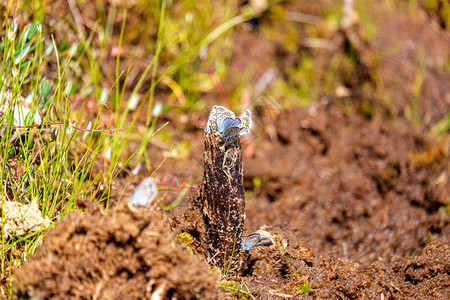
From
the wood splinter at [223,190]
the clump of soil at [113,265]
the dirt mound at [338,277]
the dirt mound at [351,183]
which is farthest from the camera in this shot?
the dirt mound at [351,183]

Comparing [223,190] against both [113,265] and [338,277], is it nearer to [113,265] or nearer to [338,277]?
[113,265]

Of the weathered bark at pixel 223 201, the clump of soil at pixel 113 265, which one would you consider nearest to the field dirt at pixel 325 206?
the clump of soil at pixel 113 265

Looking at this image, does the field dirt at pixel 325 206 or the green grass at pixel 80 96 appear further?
the green grass at pixel 80 96

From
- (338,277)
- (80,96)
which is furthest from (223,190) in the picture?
(80,96)

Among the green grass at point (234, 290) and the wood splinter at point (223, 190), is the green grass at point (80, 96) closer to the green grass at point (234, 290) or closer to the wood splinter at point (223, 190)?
the wood splinter at point (223, 190)

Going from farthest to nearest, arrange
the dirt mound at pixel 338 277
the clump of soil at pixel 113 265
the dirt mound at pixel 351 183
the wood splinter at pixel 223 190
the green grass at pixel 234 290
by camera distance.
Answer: the dirt mound at pixel 351 183 → the dirt mound at pixel 338 277 → the green grass at pixel 234 290 → the wood splinter at pixel 223 190 → the clump of soil at pixel 113 265

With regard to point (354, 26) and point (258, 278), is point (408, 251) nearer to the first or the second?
point (258, 278)

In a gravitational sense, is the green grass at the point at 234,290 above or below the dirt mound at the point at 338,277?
below
